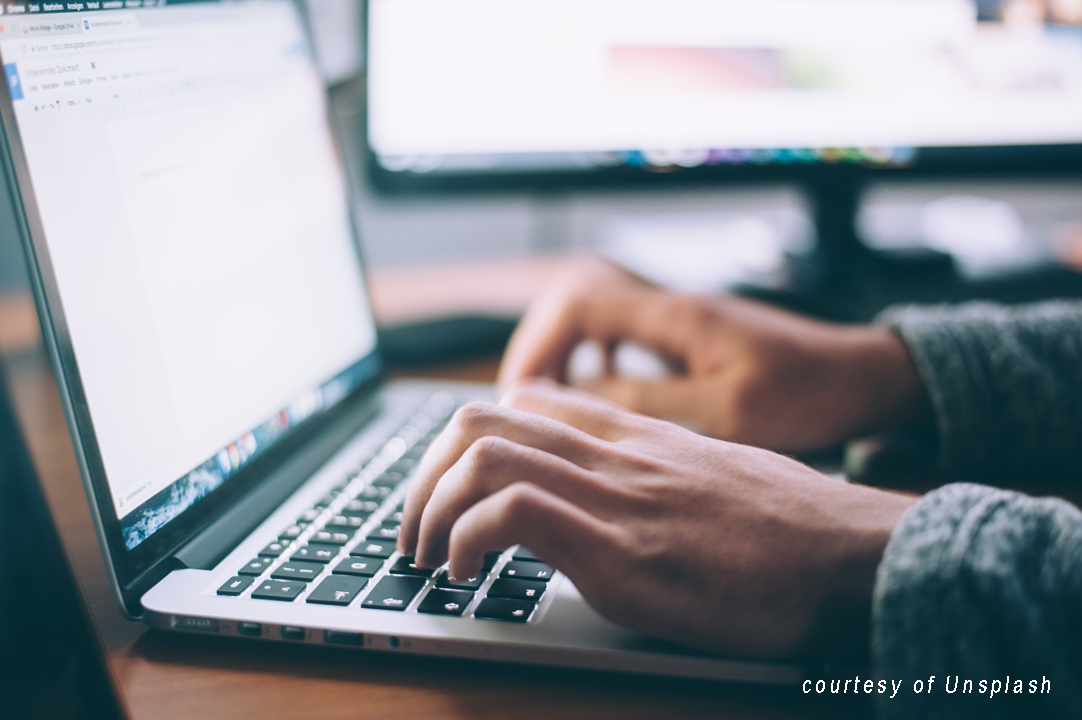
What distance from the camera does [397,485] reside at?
0.44 meters

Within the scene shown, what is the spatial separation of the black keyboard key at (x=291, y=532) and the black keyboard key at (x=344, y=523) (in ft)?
0.04

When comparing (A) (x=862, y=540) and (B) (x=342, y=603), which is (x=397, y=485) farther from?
(A) (x=862, y=540)

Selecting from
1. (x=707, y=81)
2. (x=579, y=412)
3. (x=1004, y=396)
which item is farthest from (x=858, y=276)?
(x=579, y=412)

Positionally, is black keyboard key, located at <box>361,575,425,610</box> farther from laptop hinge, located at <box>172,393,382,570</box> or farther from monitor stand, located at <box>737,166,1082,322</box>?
monitor stand, located at <box>737,166,1082,322</box>

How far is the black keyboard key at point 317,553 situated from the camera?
35 centimetres

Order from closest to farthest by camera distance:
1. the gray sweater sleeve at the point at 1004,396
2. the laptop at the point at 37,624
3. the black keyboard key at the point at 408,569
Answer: the laptop at the point at 37,624 < the black keyboard key at the point at 408,569 < the gray sweater sleeve at the point at 1004,396

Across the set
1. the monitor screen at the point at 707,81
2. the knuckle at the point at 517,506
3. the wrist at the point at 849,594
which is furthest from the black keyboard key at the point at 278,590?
the monitor screen at the point at 707,81

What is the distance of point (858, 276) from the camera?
82 centimetres

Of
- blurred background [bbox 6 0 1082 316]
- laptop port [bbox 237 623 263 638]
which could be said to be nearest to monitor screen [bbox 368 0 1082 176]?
blurred background [bbox 6 0 1082 316]

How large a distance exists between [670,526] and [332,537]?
6.6 inches

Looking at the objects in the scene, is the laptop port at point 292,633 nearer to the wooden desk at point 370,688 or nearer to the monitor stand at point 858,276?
the wooden desk at point 370,688

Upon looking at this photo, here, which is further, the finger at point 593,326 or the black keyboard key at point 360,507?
the finger at point 593,326

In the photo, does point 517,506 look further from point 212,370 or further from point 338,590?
point 212,370

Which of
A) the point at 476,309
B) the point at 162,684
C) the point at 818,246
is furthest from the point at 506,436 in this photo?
the point at 818,246
